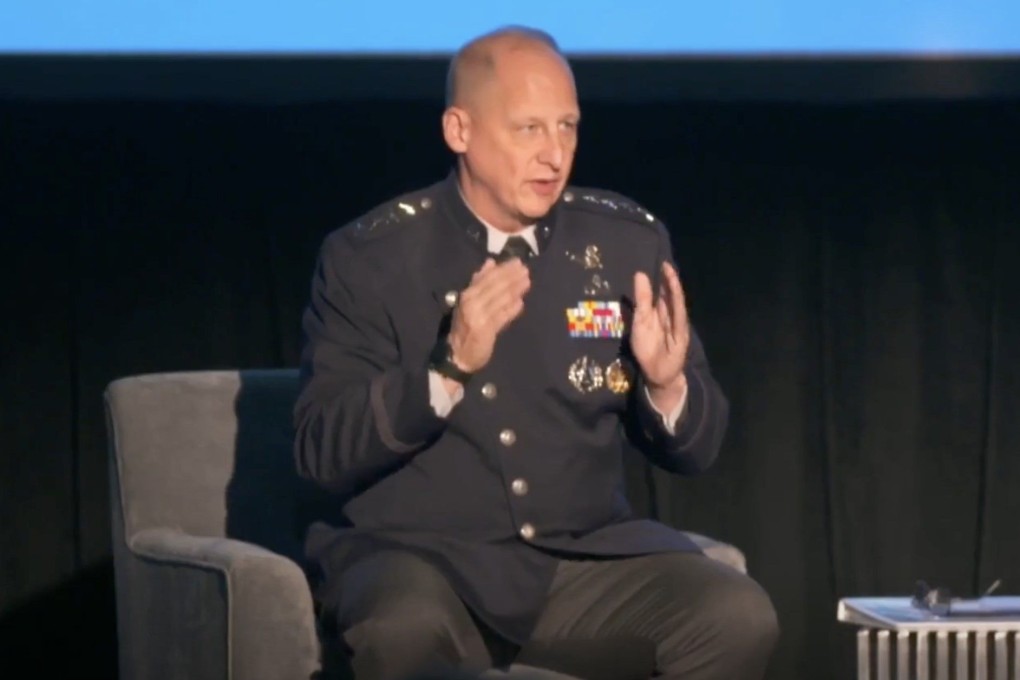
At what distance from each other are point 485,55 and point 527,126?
0.12m

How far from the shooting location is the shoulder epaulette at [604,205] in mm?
2930

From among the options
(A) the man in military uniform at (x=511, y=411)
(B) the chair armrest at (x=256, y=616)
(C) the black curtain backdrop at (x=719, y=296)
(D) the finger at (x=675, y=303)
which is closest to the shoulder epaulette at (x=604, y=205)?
(A) the man in military uniform at (x=511, y=411)

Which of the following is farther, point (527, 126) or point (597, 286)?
point (597, 286)

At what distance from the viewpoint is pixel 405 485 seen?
2719 millimetres

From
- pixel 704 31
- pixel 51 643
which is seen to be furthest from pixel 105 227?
pixel 704 31

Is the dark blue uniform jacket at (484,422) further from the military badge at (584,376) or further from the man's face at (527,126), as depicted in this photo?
the man's face at (527,126)

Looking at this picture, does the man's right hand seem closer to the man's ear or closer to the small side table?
the man's ear

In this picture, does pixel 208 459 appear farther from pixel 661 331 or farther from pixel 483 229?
pixel 661 331

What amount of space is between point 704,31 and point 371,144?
731 mm

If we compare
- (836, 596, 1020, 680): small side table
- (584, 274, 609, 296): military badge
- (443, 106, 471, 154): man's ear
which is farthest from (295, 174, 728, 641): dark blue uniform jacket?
(836, 596, 1020, 680): small side table

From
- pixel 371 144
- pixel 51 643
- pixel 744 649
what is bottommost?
pixel 51 643

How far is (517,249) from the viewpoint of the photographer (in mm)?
2836

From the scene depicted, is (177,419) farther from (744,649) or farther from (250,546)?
(744,649)

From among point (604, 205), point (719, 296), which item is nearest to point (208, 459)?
point (604, 205)
